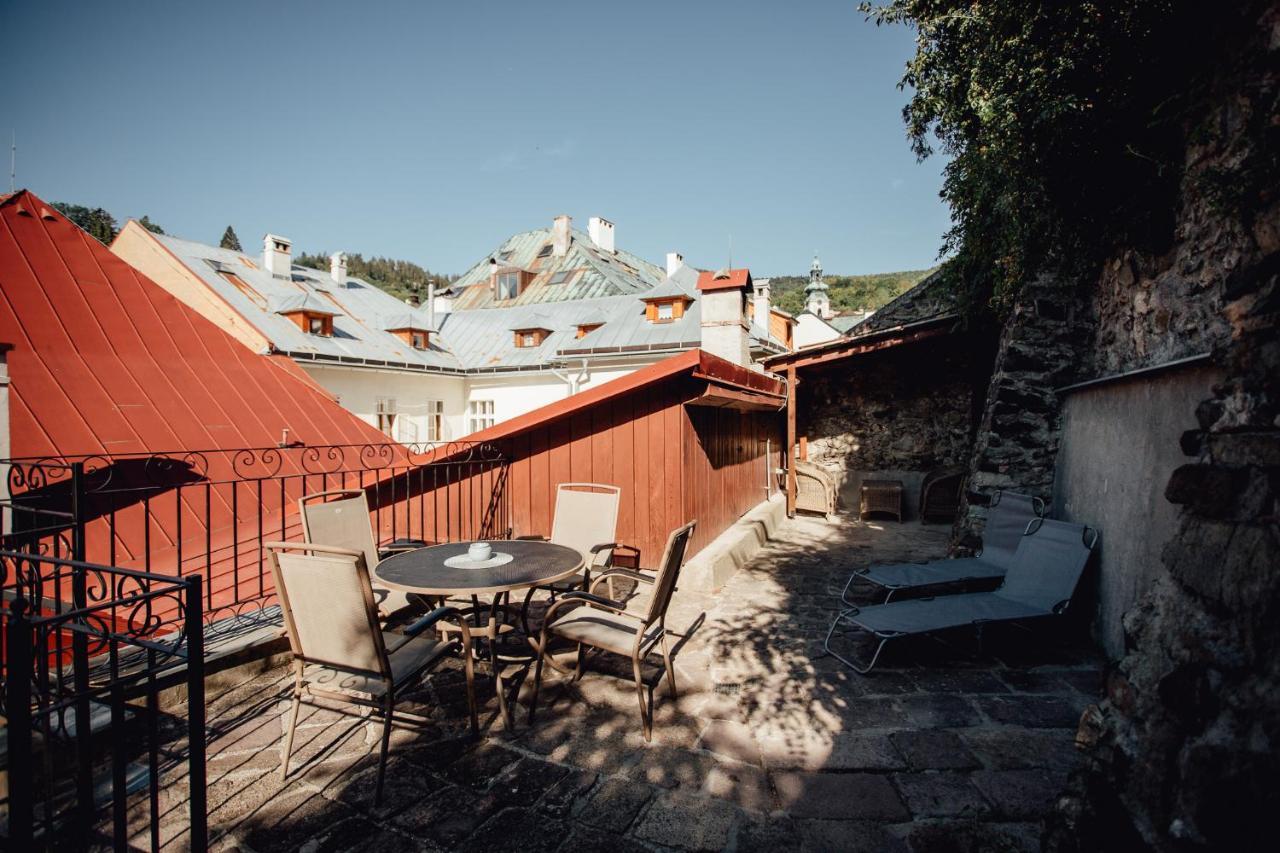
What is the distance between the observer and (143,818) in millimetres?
2396

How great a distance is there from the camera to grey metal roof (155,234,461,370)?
15.3 meters

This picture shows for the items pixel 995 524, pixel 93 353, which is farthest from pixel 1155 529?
pixel 93 353

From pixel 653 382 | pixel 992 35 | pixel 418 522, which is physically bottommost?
pixel 418 522

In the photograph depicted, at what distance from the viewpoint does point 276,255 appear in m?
18.0

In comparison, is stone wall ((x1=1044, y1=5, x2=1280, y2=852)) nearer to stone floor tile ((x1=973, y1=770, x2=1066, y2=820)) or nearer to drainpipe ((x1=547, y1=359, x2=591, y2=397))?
stone floor tile ((x1=973, y1=770, x2=1066, y2=820))

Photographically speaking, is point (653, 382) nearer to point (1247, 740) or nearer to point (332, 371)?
point (1247, 740)

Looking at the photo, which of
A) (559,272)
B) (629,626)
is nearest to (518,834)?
(629,626)

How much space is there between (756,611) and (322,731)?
3.24 m

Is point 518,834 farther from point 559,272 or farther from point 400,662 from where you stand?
point 559,272

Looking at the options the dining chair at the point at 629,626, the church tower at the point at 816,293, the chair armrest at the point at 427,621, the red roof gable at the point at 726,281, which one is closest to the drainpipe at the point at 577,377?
the red roof gable at the point at 726,281

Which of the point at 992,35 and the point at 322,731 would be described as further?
the point at 992,35

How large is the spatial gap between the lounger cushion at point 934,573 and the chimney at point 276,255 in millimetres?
19293

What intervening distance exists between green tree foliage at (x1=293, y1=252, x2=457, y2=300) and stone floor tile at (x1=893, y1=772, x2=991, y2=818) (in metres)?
54.4

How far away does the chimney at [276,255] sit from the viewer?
17.8 metres
